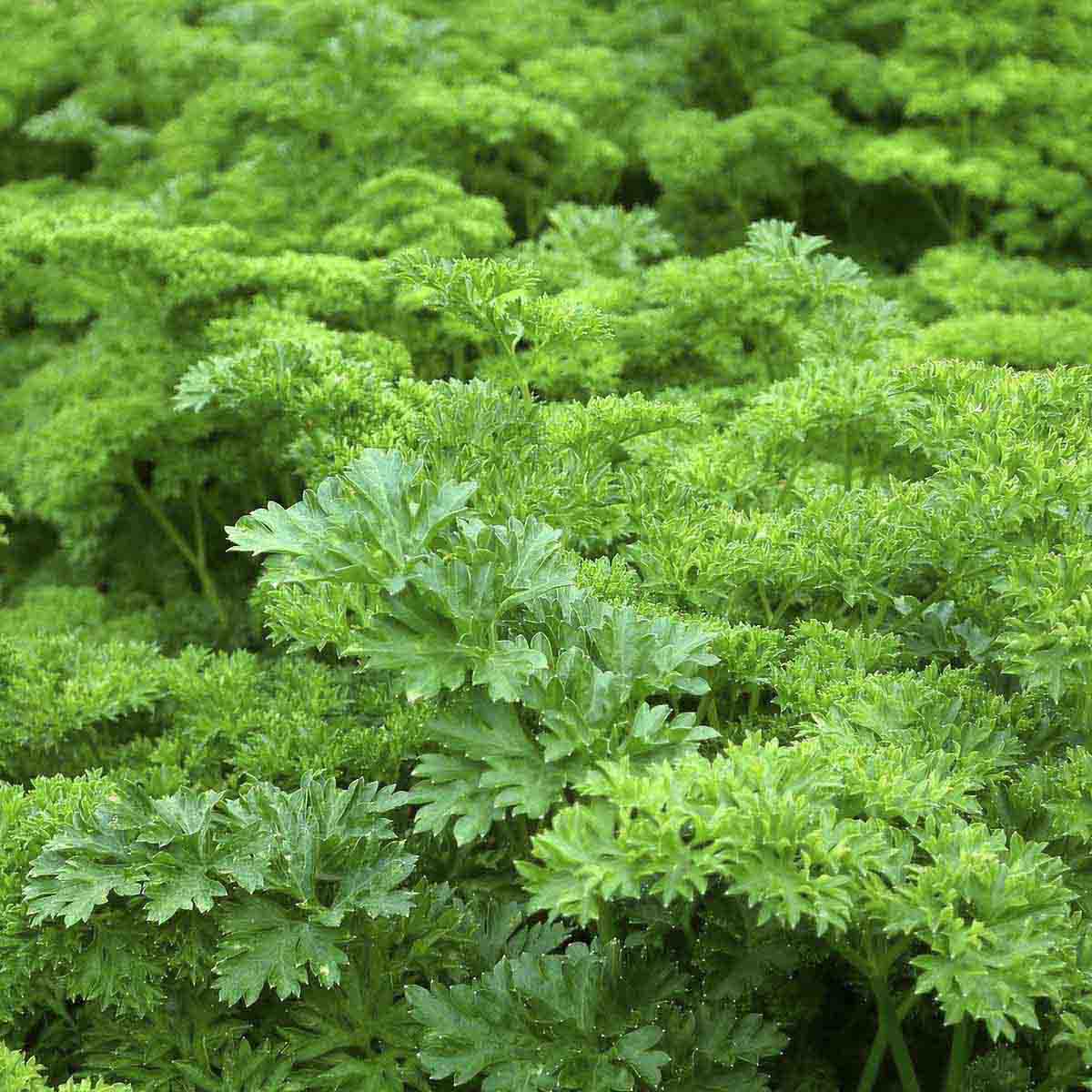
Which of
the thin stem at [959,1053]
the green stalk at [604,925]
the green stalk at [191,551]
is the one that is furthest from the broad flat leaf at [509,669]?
the green stalk at [191,551]

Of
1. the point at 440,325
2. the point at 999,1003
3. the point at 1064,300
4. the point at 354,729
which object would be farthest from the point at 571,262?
the point at 999,1003

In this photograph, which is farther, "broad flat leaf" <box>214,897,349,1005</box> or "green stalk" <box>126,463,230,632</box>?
"green stalk" <box>126,463,230,632</box>

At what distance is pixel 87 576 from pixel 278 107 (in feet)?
6.58

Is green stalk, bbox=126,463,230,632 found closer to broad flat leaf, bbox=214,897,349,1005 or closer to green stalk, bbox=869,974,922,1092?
broad flat leaf, bbox=214,897,349,1005

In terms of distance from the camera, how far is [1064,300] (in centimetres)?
430

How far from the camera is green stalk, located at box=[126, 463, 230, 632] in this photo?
12.6 ft

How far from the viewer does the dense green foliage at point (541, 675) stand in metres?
1.60

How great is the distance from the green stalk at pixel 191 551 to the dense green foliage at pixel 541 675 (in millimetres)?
23

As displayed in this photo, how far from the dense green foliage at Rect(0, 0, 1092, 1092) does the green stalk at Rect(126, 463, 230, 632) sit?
0.07 ft

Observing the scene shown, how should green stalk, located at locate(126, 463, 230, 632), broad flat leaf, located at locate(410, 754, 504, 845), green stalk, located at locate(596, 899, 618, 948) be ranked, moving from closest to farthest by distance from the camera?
broad flat leaf, located at locate(410, 754, 504, 845), green stalk, located at locate(596, 899, 618, 948), green stalk, located at locate(126, 463, 230, 632)

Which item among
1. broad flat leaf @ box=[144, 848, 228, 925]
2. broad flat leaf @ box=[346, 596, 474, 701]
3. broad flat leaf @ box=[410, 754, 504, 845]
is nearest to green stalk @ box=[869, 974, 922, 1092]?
broad flat leaf @ box=[410, 754, 504, 845]

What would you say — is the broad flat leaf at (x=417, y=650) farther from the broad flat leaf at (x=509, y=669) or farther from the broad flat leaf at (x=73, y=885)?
the broad flat leaf at (x=73, y=885)

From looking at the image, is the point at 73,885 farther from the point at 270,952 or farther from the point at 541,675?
the point at 541,675

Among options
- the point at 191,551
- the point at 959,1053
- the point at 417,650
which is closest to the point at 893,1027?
the point at 959,1053
